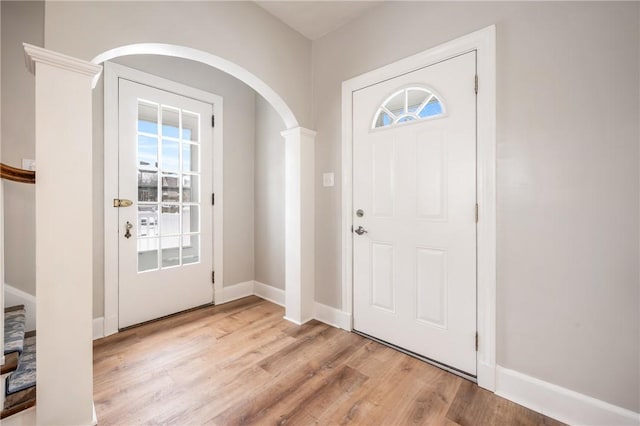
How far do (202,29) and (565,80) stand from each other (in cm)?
215

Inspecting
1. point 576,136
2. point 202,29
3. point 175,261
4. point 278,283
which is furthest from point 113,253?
point 576,136

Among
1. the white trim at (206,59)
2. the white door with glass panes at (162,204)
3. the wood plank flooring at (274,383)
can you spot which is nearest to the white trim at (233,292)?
the white door with glass panes at (162,204)

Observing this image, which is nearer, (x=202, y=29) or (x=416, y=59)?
(x=202, y=29)

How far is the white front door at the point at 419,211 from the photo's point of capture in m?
1.72

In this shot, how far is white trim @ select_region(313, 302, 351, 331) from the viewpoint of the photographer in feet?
7.72

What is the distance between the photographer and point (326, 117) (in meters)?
2.48

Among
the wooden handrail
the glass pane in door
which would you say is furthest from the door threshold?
the wooden handrail

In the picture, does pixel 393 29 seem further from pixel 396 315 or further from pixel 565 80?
pixel 396 315

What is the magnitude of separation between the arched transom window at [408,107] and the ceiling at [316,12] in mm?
781

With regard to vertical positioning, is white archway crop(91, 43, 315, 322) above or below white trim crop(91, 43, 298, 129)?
below

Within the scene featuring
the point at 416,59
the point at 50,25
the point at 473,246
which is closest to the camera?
the point at 50,25

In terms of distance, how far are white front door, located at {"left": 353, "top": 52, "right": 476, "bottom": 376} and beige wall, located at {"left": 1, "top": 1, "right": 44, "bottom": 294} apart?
2.40 meters

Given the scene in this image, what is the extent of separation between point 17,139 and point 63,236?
1.32 meters

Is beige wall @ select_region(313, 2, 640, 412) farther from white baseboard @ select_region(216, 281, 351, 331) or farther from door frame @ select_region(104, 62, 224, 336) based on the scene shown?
door frame @ select_region(104, 62, 224, 336)
